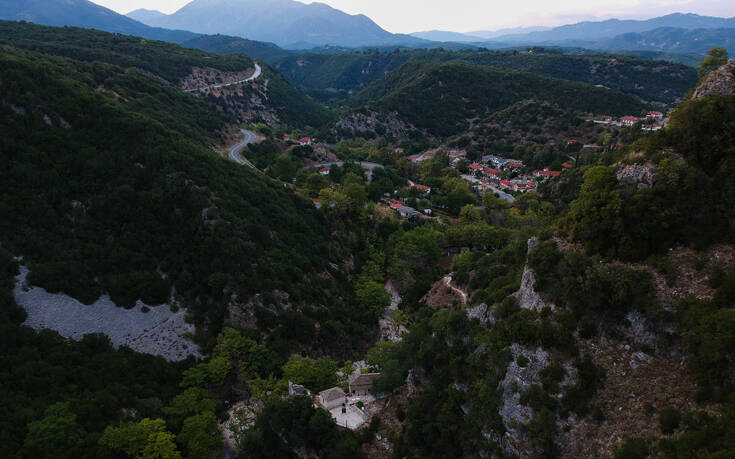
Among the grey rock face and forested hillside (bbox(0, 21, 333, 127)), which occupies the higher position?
forested hillside (bbox(0, 21, 333, 127))

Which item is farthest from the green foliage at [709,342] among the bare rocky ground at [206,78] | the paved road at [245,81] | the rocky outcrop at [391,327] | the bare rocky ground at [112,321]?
the bare rocky ground at [206,78]

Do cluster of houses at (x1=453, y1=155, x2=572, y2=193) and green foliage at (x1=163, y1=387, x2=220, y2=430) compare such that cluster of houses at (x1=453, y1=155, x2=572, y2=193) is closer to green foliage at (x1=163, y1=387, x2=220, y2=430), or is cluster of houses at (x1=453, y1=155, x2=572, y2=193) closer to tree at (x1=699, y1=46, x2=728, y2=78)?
tree at (x1=699, y1=46, x2=728, y2=78)

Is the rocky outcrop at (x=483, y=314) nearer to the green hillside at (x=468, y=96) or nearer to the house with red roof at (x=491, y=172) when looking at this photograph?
the house with red roof at (x=491, y=172)

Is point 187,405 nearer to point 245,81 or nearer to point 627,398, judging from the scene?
point 627,398

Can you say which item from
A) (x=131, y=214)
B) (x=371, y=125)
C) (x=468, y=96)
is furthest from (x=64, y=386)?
(x=468, y=96)

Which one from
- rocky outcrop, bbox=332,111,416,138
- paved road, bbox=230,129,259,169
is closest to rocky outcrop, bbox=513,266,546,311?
paved road, bbox=230,129,259,169


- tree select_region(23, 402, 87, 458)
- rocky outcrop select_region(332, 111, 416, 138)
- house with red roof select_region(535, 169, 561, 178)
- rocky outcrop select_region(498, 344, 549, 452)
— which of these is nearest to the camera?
rocky outcrop select_region(498, 344, 549, 452)

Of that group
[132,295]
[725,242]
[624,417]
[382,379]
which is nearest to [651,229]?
[725,242]
